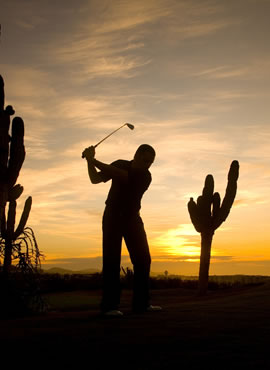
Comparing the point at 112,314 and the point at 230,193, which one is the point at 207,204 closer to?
the point at 230,193

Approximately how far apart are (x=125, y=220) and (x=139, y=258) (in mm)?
448

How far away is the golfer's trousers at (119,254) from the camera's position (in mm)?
4652

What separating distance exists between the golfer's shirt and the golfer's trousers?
70 millimetres

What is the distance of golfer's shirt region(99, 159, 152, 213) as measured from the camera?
4734mm

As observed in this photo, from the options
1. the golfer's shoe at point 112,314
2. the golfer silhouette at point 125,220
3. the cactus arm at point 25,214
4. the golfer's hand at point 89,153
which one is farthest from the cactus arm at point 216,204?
the golfer's shoe at point 112,314

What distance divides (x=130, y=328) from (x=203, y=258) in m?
10.7

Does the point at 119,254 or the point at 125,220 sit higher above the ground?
the point at 125,220

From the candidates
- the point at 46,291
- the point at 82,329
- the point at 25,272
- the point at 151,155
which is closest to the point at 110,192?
the point at 151,155

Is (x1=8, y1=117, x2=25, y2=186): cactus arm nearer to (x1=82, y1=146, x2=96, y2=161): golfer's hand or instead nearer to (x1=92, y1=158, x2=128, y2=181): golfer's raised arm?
(x1=82, y1=146, x2=96, y2=161): golfer's hand

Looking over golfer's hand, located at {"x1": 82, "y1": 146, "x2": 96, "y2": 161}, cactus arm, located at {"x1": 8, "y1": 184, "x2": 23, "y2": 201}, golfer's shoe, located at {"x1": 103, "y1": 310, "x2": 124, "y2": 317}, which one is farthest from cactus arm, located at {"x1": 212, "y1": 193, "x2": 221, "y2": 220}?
golfer's shoe, located at {"x1": 103, "y1": 310, "x2": 124, "y2": 317}

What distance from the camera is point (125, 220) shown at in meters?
4.74

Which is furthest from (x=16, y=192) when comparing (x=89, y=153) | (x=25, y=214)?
(x=89, y=153)

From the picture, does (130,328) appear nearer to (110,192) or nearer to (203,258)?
(110,192)

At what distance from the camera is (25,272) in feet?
25.7
